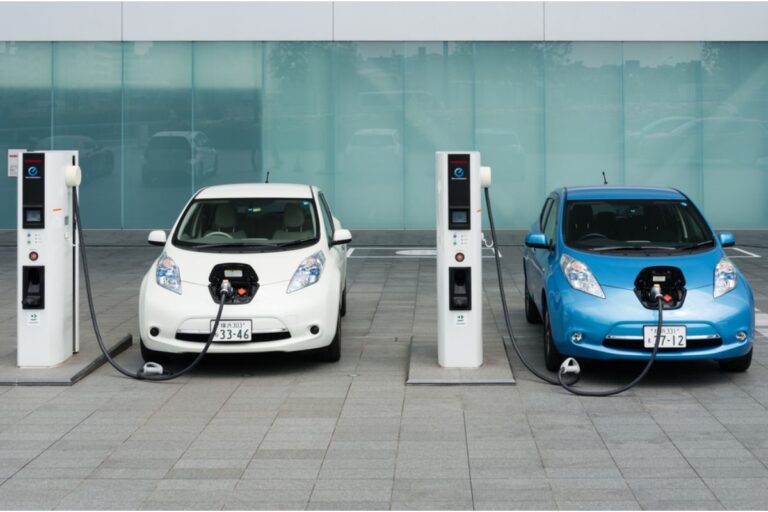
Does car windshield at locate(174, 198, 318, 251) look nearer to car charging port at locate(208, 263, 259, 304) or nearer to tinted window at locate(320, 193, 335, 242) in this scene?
tinted window at locate(320, 193, 335, 242)

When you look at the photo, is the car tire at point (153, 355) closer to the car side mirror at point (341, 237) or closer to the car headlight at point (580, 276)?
the car side mirror at point (341, 237)

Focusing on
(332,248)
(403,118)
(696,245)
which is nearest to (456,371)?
(332,248)

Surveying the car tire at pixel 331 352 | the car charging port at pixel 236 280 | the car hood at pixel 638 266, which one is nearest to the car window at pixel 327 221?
the car tire at pixel 331 352

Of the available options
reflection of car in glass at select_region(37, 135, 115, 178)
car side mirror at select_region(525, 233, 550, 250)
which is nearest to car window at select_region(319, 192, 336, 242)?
car side mirror at select_region(525, 233, 550, 250)

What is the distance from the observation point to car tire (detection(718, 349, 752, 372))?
9453 millimetres

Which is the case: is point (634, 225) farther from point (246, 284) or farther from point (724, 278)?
point (246, 284)

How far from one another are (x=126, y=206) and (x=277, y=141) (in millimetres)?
3430

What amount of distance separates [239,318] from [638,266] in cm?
324

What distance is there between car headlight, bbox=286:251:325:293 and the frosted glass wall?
14.2 meters

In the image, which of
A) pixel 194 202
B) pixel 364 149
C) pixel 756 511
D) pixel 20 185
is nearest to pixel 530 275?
pixel 194 202

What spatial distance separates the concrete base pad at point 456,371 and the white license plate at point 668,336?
1.11 metres

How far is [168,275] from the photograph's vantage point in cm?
996

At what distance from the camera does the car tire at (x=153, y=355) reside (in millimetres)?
9944

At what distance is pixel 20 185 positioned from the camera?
9789 mm
